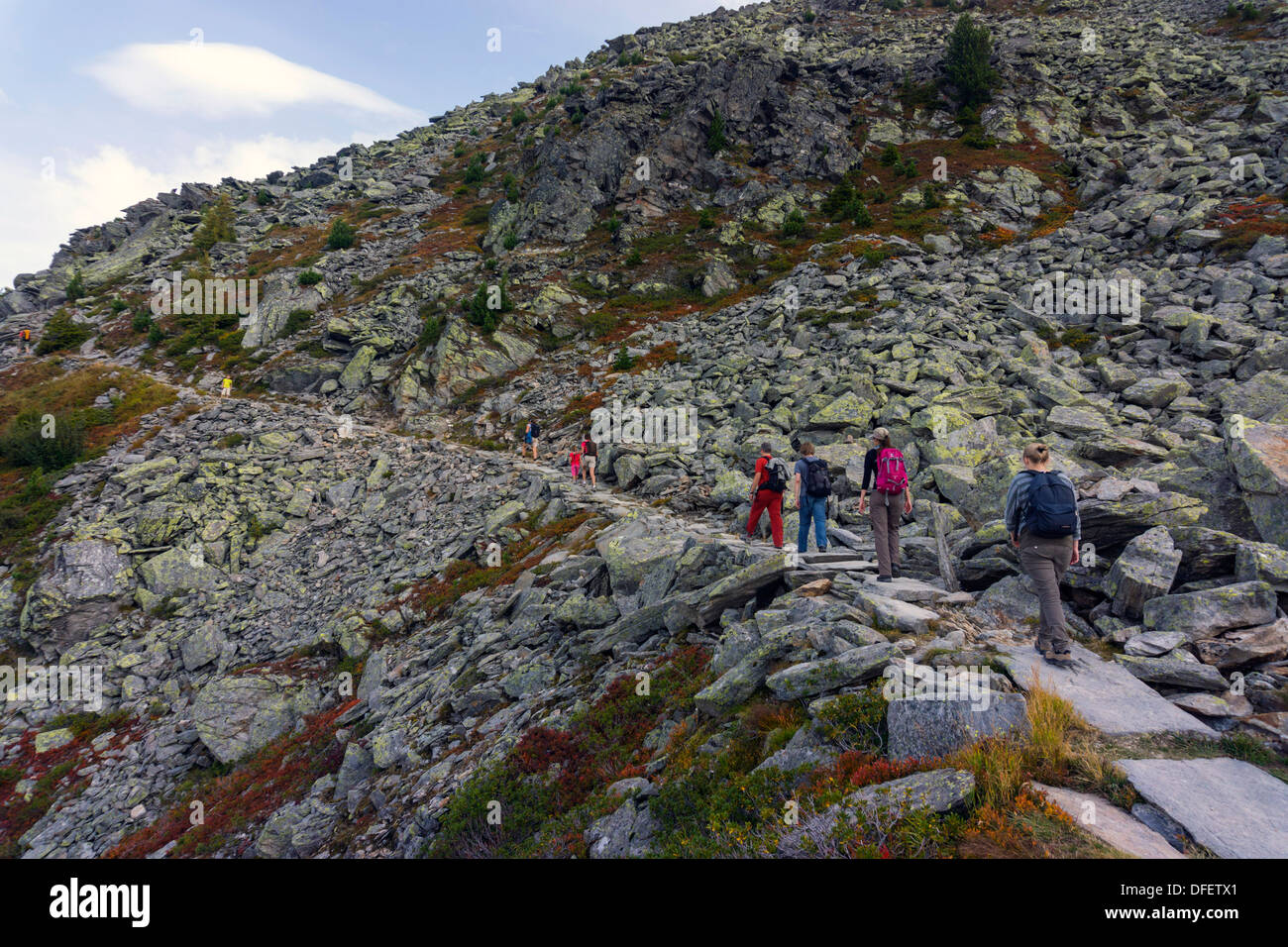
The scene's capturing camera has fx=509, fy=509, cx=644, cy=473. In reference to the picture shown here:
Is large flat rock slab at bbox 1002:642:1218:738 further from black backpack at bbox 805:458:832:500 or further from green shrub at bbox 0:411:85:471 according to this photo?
green shrub at bbox 0:411:85:471

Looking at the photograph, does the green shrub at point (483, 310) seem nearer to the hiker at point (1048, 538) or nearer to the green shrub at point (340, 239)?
the green shrub at point (340, 239)

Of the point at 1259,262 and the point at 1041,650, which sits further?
the point at 1259,262

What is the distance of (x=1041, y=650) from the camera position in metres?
6.07

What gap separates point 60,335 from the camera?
40.7 metres

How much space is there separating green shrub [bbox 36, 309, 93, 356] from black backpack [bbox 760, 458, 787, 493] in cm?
5676

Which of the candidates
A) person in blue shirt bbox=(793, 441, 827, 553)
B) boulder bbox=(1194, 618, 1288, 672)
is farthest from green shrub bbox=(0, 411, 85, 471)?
boulder bbox=(1194, 618, 1288, 672)

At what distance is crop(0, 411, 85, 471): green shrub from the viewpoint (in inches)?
1033

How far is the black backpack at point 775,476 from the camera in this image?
1245cm

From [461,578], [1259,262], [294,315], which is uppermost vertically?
[294,315]

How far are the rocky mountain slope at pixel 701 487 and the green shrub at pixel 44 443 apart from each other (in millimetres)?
232

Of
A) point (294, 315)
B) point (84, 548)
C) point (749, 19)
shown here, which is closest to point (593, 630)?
point (84, 548)

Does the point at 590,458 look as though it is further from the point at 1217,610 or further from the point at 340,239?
the point at 340,239

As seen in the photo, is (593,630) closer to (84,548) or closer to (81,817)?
(81,817)
